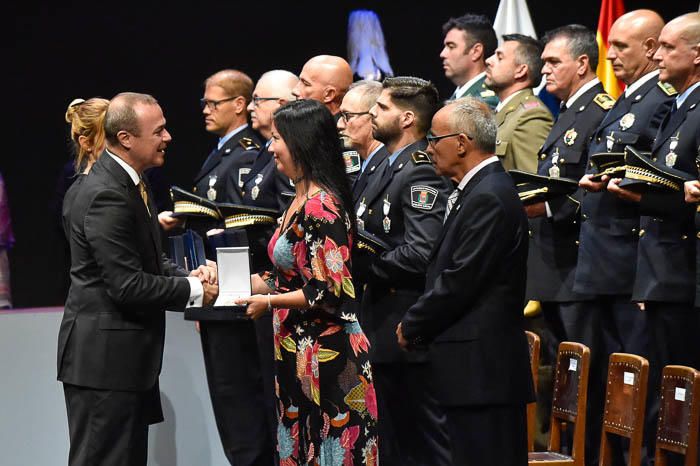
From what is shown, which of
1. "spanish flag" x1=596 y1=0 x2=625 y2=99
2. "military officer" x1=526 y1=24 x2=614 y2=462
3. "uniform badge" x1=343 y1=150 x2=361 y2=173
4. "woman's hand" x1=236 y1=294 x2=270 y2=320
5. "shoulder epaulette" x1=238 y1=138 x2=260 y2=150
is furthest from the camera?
"spanish flag" x1=596 y1=0 x2=625 y2=99

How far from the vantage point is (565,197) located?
5.35 m

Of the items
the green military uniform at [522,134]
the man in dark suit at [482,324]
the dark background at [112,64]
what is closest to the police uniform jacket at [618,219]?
the green military uniform at [522,134]

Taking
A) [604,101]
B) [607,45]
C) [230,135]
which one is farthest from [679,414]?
[607,45]

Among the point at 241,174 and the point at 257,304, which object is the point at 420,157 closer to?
the point at 257,304

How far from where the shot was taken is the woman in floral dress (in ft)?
12.9

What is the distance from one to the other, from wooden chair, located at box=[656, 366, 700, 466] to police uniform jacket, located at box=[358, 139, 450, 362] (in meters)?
1.00

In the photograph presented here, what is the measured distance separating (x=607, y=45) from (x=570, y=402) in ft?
10.8

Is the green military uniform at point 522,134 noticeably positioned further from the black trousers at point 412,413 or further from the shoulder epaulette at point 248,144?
the black trousers at point 412,413

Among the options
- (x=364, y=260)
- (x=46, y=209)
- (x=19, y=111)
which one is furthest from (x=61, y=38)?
(x=364, y=260)

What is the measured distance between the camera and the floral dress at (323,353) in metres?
3.93

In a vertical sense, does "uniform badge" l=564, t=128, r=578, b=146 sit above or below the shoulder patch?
above

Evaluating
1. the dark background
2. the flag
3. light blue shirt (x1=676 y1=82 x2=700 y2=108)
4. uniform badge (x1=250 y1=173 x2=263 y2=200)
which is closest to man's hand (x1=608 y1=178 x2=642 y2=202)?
light blue shirt (x1=676 y1=82 x2=700 y2=108)

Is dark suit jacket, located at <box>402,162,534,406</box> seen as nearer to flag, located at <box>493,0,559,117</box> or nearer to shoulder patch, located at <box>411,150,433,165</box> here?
shoulder patch, located at <box>411,150,433,165</box>

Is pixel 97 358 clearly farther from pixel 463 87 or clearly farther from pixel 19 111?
pixel 19 111
